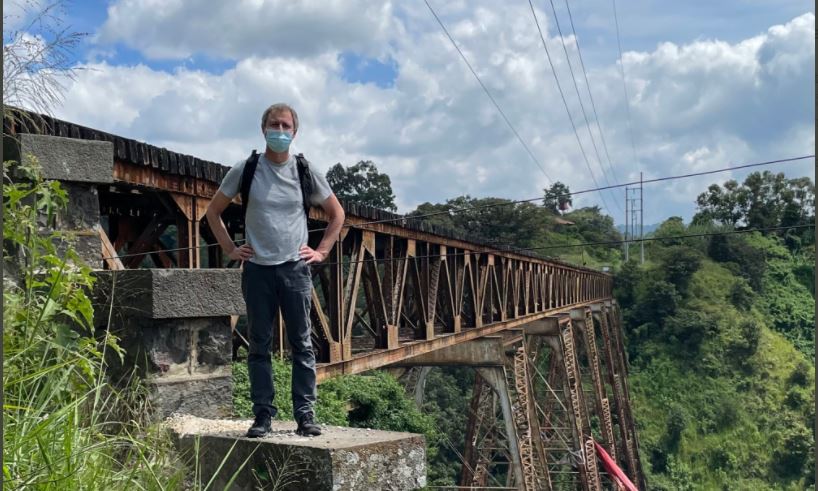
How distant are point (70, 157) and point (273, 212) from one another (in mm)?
1203

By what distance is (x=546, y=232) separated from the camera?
50.2 metres

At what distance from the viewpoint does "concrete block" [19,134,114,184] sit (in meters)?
3.76

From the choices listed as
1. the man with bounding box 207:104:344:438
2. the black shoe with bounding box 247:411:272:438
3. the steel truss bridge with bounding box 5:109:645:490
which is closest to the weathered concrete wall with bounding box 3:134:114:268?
the steel truss bridge with bounding box 5:109:645:490

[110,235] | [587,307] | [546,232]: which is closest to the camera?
[110,235]

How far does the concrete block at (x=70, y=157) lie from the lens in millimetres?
3764

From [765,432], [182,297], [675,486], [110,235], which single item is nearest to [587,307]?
[675,486]

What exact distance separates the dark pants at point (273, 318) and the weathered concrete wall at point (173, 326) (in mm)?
369

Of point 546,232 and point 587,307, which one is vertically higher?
point 546,232

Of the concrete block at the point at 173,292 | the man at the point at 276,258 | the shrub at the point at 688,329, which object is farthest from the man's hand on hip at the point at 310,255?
the shrub at the point at 688,329

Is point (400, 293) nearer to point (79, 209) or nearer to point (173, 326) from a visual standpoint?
point (79, 209)

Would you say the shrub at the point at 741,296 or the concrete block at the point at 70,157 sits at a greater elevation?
the concrete block at the point at 70,157

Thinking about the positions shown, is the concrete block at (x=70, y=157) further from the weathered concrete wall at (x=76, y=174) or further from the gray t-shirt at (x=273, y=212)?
the gray t-shirt at (x=273, y=212)

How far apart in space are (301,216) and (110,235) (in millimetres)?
5273

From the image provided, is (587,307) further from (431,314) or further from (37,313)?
(37,313)
